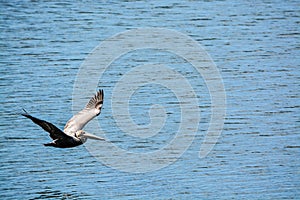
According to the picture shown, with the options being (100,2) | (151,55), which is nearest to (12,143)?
(151,55)

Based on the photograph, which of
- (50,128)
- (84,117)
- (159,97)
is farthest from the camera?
(159,97)

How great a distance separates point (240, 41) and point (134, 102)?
22.2 ft

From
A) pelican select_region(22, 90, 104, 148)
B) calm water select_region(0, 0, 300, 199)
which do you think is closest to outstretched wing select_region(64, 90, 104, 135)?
pelican select_region(22, 90, 104, 148)

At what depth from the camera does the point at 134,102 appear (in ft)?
73.3

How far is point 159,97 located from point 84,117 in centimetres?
590

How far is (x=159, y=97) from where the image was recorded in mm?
22734

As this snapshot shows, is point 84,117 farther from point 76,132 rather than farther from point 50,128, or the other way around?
point 50,128

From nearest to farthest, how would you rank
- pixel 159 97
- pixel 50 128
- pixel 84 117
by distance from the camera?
pixel 50 128, pixel 84 117, pixel 159 97

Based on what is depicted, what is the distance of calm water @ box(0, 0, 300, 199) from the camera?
17547 millimetres

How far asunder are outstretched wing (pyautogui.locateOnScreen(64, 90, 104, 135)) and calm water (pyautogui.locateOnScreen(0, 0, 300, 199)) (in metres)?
1.27

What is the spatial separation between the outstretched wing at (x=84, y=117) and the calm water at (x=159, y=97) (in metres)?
1.27

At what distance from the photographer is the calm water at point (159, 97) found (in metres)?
17.5

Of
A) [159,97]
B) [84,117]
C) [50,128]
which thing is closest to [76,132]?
[84,117]

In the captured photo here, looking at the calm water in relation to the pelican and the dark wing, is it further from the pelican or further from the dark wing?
the dark wing
